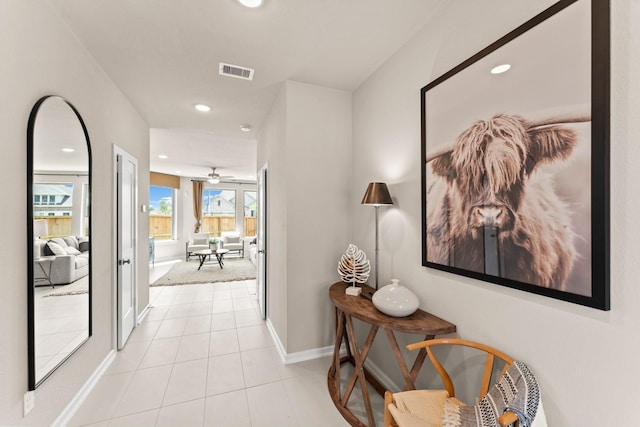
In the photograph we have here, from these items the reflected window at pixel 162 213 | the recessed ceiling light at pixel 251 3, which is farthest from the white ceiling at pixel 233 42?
the reflected window at pixel 162 213

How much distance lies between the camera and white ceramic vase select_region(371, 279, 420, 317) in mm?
1587

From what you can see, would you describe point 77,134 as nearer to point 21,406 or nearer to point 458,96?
point 21,406

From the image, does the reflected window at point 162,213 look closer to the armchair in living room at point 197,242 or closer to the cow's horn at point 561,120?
the armchair in living room at point 197,242

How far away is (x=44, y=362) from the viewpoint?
A: 59.9 inches

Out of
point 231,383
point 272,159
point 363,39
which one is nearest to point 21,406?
point 231,383

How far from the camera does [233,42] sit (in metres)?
1.93

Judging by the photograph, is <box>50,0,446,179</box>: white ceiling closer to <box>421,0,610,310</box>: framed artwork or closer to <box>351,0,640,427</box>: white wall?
<box>351,0,640,427</box>: white wall

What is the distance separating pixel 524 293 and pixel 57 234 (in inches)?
105

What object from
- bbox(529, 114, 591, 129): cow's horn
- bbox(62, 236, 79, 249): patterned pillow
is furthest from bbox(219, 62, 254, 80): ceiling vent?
bbox(529, 114, 591, 129): cow's horn

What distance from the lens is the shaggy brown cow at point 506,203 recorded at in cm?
104

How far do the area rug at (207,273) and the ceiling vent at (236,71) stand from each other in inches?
172

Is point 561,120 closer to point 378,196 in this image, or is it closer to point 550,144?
point 550,144

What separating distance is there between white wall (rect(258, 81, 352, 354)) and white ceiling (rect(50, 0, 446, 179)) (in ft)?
0.89

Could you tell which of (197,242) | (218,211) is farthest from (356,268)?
(218,211)
